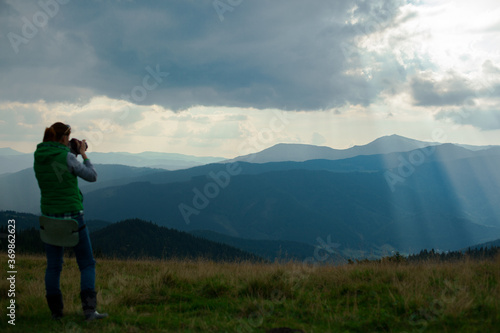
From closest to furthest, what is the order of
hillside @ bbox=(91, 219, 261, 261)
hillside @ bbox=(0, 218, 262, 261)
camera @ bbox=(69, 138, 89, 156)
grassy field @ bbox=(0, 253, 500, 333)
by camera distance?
grassy field @ bbox=(0, 253, 500, 333) → camera @ bbox=(69, 138, 89, 156) → hillside @ bbox=(0, 218, 262, 261) → hillside @ bbox=(91, 219, 261, 261)

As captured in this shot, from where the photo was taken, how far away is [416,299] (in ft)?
17.9

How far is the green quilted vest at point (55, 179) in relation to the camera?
5.08 metres

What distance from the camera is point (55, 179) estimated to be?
5102 mm

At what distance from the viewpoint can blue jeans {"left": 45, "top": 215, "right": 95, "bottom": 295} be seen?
5338 millimetres

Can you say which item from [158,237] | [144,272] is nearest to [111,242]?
[158,237]

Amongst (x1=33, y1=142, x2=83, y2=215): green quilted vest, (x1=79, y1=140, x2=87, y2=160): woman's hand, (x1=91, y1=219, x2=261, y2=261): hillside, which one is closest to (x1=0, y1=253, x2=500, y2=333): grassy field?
(x1=33, y1=142, x2=83, y2=215): green quilted vest

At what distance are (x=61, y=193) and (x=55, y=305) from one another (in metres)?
1.77

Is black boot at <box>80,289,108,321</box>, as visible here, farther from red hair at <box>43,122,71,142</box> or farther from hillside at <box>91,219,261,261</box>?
hillside at <box>91,219,261,261</box>

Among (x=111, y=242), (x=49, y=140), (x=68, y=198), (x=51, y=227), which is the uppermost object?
(x=49, y=140)

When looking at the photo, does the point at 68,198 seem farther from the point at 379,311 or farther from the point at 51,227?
the point at 379,311

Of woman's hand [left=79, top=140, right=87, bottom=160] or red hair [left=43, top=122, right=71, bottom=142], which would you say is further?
woman's hand [left=79, top=140, right=87, bottom=160]

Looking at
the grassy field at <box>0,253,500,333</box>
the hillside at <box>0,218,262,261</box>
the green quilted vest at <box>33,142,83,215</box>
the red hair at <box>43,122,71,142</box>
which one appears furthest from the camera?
the hillside at <box>0,218,262,261</box>

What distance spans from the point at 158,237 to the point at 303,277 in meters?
160

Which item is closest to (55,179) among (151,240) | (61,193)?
(61,193)
